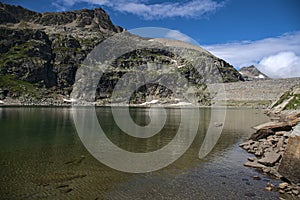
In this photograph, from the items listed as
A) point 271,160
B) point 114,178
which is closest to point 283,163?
point 271,160

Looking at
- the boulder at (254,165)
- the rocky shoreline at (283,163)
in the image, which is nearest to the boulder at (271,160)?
the rocky shoreline at (283,163)

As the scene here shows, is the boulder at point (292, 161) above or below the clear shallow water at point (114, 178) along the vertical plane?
above

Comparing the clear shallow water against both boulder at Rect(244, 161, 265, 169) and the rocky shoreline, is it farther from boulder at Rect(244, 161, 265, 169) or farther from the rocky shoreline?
the rocky shoreline

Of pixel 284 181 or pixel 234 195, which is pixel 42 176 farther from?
pixel 284 181

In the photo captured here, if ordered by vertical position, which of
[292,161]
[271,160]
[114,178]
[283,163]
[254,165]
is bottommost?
[114,178]

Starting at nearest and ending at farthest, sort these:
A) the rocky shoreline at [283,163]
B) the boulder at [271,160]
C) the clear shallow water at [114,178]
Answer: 1. the clear shallow water at [114,178]
2. the rocky shoreline at [283,163]
3. the boulder at [271,160]

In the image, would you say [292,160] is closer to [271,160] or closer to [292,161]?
[292,161]

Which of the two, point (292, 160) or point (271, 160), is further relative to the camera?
point (271, 160)

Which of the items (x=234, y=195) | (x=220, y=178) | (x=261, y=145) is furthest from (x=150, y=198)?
(x=261, y=145)

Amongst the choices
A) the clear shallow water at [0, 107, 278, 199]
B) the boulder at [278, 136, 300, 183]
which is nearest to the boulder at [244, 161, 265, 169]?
the clear shallow water at [0, 107, 278, 199]

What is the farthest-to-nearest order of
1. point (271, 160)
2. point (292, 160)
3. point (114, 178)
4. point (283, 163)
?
point (271, 160) → point (114, 178) → point (283, 163) → point (292, 160)

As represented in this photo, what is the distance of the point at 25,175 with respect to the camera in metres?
21.7

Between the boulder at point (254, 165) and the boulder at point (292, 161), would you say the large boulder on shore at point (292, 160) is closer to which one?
the boulder at point (292, 161)

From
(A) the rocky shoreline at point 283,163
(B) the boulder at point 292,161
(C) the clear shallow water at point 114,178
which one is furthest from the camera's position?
(B) the boulder at point 292,161
